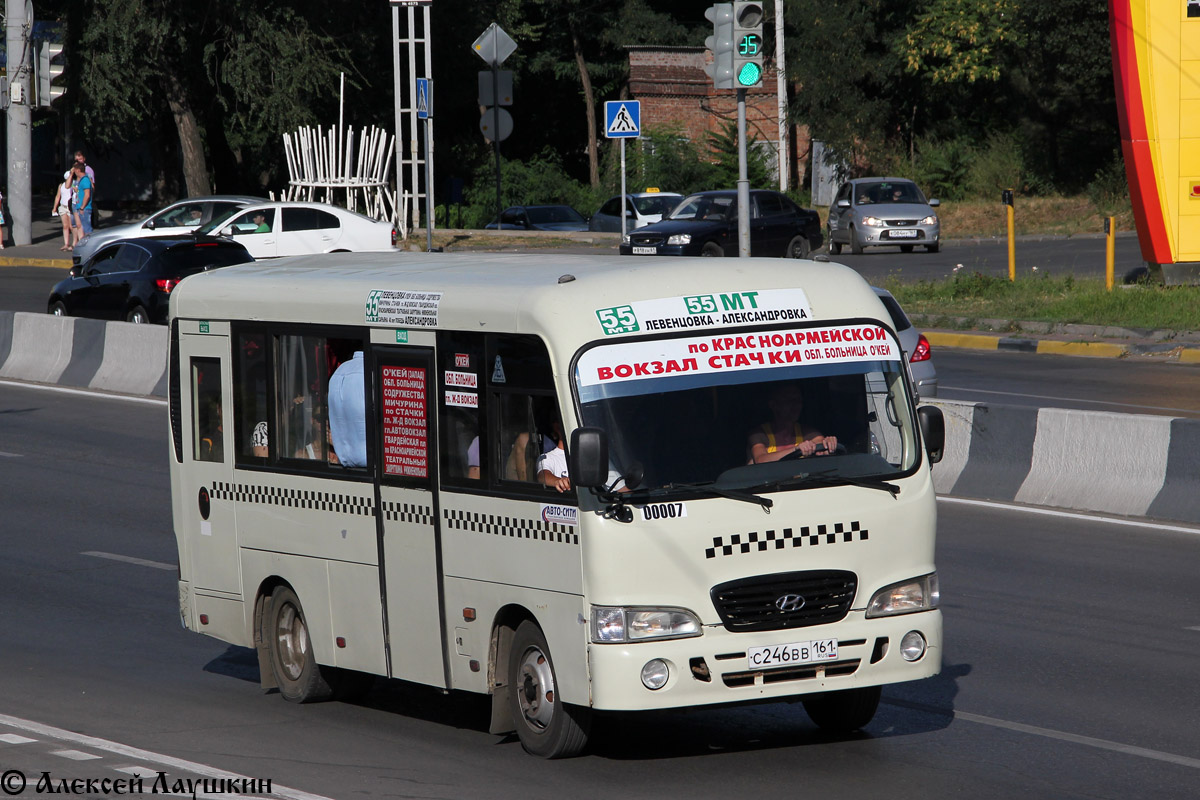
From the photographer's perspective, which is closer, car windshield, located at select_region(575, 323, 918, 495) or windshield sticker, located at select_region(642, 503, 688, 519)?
windshield sticker, located at select_region(642, 503, 688, 519)

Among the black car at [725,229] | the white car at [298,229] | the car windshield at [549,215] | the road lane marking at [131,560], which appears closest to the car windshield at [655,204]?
the car windshield at [549,215]

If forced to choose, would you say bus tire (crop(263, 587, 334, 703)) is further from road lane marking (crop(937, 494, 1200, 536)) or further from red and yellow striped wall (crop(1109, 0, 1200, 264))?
red and yellow striped wall (crop(1109, 0, 1200, 264))

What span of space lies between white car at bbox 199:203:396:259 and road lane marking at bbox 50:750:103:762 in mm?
24353

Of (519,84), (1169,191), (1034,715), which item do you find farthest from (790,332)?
(519,84)

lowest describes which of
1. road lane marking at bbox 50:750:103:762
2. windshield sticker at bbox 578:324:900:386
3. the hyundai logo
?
road lane marking at bbox 50:750:103:762

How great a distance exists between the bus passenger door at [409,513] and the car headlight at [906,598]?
6.20 feet

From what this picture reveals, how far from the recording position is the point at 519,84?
64.4m

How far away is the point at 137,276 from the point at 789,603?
19.5 m

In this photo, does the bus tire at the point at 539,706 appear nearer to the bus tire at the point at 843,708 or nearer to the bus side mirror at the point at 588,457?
the bus side mirror at the point at 588,457

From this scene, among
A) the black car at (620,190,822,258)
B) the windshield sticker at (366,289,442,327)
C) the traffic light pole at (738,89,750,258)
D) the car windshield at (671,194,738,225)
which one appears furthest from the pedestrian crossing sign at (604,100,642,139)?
the windshield sticker at (366,289,442,327)

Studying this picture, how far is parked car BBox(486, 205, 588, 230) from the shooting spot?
4309cm

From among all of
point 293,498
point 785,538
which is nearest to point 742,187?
point 293,498

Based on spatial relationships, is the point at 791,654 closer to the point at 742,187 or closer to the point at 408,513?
the point at 408,513

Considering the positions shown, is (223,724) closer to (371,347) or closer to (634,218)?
(371,347)
